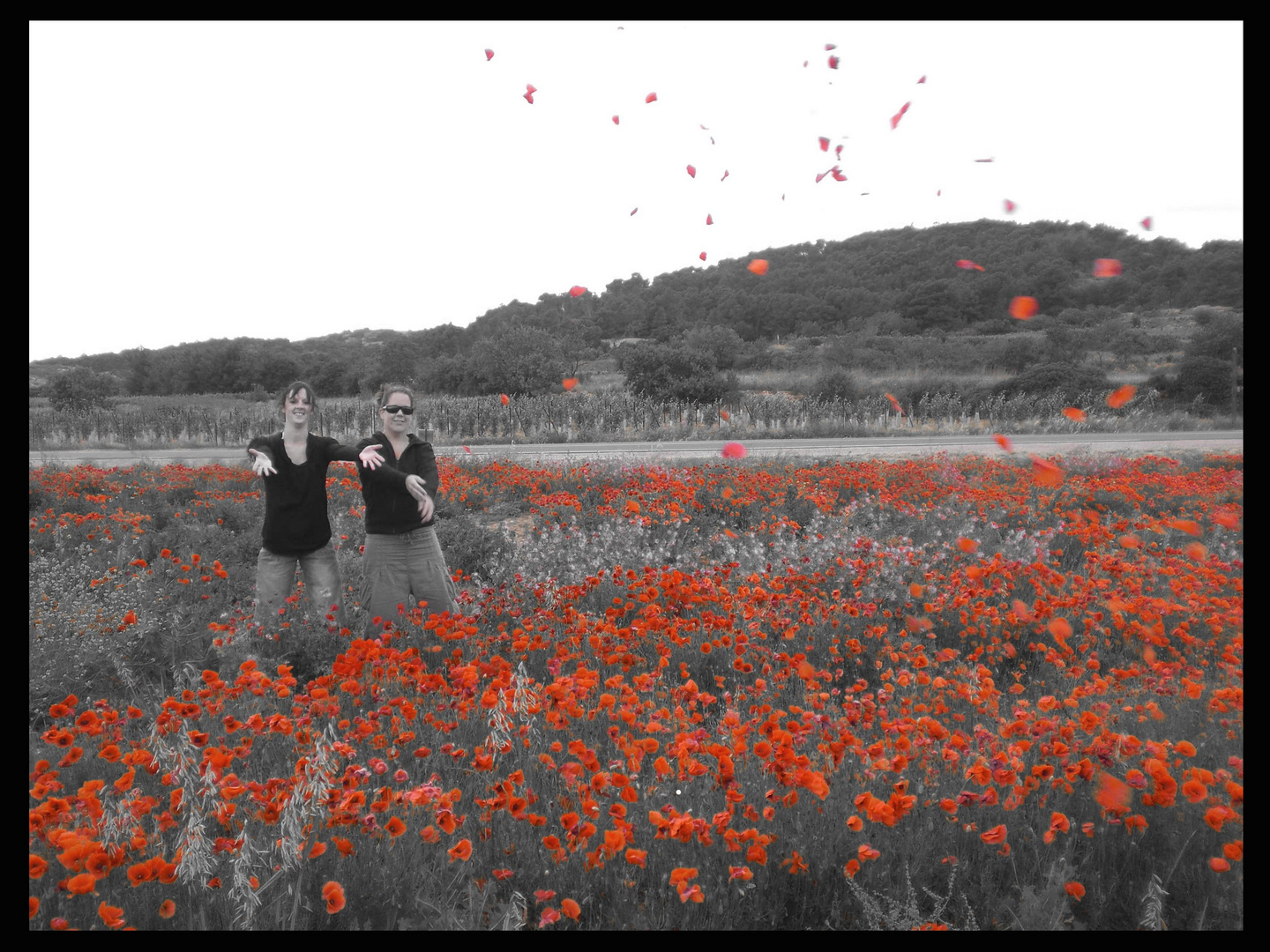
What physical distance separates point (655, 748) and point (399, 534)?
2.74 metres

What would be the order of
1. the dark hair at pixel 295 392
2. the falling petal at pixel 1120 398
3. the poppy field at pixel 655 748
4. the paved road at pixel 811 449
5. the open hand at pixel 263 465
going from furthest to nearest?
the falling petal at pixel 1120 398 < the paved road at pixel 811 449 < the dark hair at pixel 295 392 < the open hand at pixel 263 465 < the poppy field at pixel 655 748

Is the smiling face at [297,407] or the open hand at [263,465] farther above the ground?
the smiling face at [297,407]

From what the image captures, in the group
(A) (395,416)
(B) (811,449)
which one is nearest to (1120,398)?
(B) (811,449)

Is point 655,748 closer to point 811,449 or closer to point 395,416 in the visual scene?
point 395,416

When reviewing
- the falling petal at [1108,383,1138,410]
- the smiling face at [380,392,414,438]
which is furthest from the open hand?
the falling petal at [1108,383,1138,410]

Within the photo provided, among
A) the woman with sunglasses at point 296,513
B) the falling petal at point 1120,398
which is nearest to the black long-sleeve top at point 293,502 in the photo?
the woman with sunglasses at point 296,513

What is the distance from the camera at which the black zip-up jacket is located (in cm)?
447

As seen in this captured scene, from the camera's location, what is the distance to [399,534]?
4492 mm

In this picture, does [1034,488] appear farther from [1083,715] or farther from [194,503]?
[194,503]

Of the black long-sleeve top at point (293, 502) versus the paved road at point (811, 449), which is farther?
the paved road at point (811, 449)

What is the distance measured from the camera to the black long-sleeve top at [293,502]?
4516 mm

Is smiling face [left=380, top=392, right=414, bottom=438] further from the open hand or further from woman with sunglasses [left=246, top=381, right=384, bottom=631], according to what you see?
the open hand

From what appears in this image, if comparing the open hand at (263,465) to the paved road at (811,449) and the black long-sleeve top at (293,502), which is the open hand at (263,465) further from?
the paved road at (811,449)

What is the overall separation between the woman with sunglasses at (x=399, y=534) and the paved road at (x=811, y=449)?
349 inches
